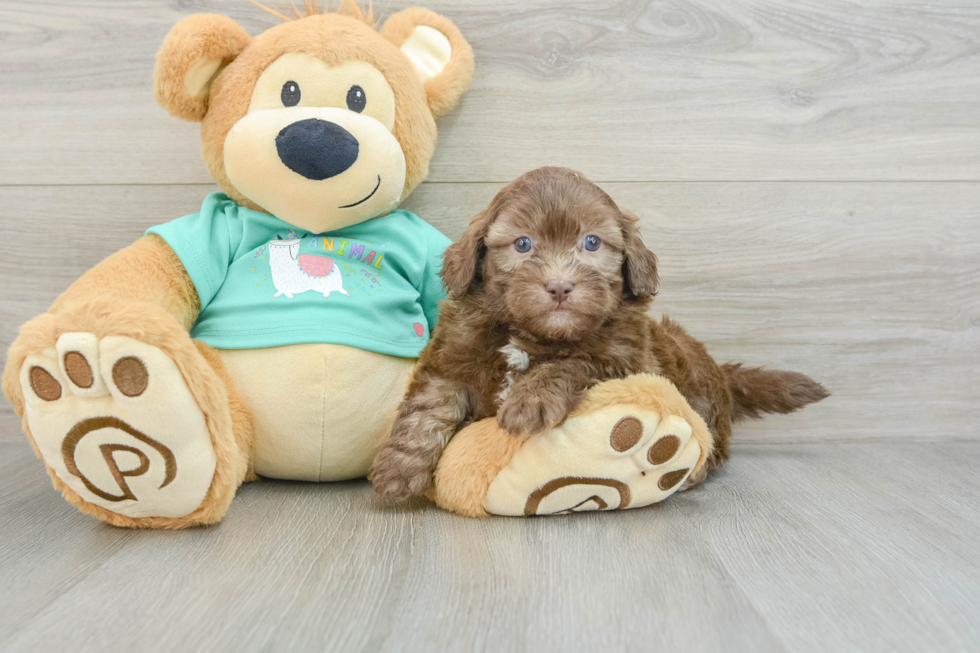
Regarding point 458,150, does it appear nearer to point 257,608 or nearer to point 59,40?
point 59,40

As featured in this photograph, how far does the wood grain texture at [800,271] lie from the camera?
171 centimetres

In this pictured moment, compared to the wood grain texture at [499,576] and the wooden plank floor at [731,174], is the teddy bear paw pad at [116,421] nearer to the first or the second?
the wood grain texture at [499,576]

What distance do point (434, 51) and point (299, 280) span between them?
625 millimetres

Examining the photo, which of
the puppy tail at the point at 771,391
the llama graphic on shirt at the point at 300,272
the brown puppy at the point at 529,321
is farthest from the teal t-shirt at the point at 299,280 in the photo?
the puppy tail at the point at 771,391

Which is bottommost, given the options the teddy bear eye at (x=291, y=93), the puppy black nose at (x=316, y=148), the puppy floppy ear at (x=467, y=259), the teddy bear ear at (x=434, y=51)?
the puppy floppy ear at (x=467, y=259)

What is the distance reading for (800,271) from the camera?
1.78m

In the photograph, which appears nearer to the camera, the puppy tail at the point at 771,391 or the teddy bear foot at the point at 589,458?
the teddy bear foot at the point at 589,458

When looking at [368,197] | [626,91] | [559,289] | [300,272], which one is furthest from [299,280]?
[626,91]

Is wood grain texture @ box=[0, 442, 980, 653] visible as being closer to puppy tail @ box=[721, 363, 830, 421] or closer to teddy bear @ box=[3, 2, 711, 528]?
teddy bear @ box=[3, 2, 711, 528]

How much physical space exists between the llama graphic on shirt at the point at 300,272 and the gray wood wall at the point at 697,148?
39 cm

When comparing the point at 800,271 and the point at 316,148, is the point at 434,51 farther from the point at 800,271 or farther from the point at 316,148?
the point at 800,271

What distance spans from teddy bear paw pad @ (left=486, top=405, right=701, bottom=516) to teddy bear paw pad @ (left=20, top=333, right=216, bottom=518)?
20.8 inches

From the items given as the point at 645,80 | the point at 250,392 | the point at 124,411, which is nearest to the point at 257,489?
the point at 250,392

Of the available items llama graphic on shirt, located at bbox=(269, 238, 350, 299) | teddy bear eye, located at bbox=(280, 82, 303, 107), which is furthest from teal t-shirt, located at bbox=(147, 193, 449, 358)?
teddy bear eye, located at bbox=(280, 82, 303, 107)
